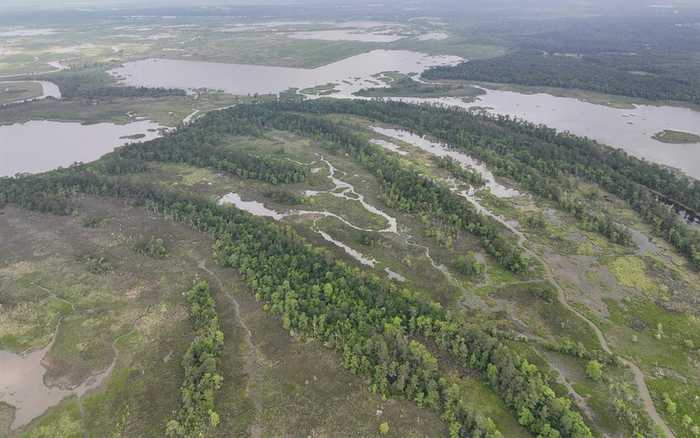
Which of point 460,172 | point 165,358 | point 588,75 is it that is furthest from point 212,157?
point 588,75

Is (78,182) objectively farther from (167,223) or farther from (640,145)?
(640,145)

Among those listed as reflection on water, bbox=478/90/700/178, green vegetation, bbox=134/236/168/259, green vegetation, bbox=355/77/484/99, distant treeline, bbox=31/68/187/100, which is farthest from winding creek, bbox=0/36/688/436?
green vegetation, bbox=134/236/168/259

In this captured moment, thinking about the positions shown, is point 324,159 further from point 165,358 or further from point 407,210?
point 165,358

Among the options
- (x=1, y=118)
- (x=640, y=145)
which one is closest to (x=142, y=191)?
(x=1, y=118)

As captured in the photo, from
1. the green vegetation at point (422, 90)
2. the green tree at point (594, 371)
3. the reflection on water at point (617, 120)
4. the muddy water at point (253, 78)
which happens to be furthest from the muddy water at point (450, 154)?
the muddy water at point (253, 78)

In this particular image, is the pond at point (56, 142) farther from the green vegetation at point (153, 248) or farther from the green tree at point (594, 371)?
the green tree at point (594, 371)
